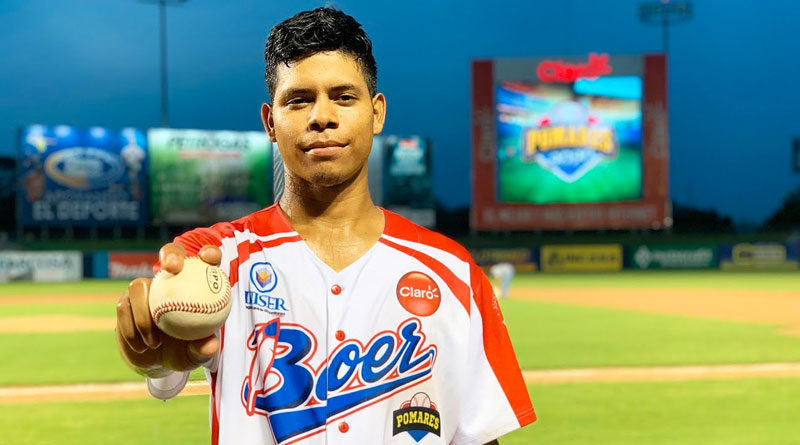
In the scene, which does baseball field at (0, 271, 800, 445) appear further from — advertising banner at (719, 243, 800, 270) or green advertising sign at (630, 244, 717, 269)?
advertising banner at (719, 243, 800, 270)

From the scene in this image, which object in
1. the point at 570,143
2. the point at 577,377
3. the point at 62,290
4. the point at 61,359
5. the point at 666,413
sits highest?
the point at 570,143

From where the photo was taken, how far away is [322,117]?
1753mm

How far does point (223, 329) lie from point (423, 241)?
0.54 metres

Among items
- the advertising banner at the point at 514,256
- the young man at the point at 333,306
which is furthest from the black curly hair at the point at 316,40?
the advertising banner at the point at 514,256

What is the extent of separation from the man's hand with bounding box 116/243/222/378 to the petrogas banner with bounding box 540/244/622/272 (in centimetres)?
3296

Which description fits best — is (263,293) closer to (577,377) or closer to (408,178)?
(577,377)

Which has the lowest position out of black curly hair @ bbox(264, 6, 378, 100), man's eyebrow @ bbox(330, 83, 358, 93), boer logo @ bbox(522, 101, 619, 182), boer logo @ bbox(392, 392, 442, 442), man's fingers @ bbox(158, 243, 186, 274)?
boer logo @ bbox(392, 392, 442, 442)

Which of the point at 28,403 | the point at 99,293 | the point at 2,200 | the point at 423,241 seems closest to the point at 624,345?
the point at 28,403

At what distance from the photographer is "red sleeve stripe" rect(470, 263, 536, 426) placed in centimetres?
196

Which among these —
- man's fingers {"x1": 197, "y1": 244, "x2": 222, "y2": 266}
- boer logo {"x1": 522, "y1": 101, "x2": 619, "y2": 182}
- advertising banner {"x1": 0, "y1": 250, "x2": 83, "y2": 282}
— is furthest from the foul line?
advertising banner {"x1": 0, "y1": 250, "x2": 83, "y2": 282}

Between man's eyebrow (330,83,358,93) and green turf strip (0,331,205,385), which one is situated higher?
man's eyebrow (330,83,358,93)

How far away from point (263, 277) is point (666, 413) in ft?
17.2

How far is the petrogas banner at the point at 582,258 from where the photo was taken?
111 feet

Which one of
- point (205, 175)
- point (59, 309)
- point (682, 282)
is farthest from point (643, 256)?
point (59, 309)
